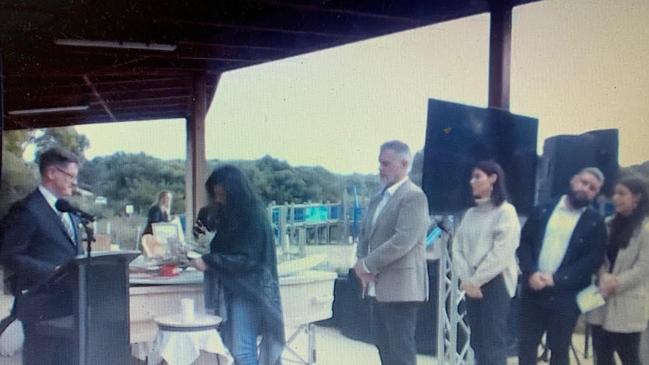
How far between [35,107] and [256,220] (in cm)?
73

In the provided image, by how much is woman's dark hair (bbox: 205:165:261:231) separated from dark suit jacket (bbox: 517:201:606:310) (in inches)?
33.0

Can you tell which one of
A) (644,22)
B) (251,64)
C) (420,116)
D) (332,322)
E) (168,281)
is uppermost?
(644,22)

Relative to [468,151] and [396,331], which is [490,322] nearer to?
[396,331]

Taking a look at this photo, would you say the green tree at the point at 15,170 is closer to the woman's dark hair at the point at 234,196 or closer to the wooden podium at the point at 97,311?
the wooden podium at the point at 97,311

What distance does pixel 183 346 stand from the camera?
2123mm

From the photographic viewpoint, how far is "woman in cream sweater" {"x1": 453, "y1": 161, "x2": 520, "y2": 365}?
2.11 meters

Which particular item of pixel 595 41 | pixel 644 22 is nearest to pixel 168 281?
pixel 595 41

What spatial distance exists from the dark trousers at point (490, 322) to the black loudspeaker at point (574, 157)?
1.06 ft

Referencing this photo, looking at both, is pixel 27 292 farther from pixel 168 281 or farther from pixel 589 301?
pixel 589 301

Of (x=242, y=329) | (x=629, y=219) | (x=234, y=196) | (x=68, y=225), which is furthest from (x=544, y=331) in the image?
(x=68, y=225)

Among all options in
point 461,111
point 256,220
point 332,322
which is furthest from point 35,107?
point 461,111

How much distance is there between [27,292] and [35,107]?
546 mm

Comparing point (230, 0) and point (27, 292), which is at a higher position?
point (230, 0)

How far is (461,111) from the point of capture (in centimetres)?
209
